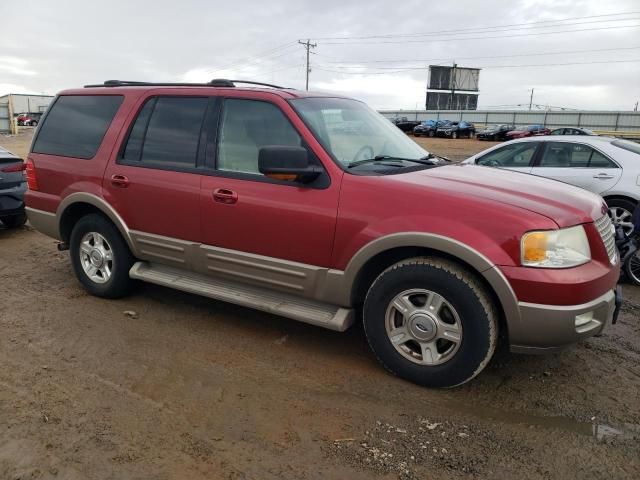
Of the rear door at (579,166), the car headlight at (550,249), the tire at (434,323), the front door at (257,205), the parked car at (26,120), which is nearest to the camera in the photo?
the car headlight at (550,249)

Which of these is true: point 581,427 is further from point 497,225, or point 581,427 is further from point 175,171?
point 175,171

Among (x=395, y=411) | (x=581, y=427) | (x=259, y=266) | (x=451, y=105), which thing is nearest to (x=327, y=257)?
(x=259, y=266)

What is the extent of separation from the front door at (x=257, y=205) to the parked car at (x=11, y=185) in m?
4.56

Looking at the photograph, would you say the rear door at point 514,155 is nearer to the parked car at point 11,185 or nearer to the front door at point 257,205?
the front door at point 257,205

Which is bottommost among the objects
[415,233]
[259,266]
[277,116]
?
[259,266]

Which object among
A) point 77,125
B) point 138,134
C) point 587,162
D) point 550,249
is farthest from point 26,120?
point 550,249

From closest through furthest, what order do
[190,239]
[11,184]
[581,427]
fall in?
[581,427] → [190,239] → [11,184]

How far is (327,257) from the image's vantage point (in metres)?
3.67

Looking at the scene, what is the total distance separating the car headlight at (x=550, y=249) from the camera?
3.08m

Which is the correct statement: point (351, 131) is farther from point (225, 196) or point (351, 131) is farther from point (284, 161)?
point (225, 196)

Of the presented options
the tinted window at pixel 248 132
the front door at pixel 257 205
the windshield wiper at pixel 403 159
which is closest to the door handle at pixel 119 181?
the front door at pixel 257 205

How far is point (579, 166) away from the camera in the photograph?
7.12 metres

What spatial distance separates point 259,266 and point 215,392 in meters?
0.96

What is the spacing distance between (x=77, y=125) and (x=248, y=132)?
1992mm
